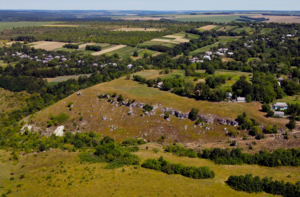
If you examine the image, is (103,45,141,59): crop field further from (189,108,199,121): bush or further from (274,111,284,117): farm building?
(274,111,284,117): farm building

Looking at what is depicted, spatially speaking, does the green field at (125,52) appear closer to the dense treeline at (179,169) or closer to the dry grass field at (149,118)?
the dry grass field at (149,118)

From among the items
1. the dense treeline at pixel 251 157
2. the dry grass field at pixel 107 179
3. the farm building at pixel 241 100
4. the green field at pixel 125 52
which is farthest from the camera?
the green field at pixel 125 52

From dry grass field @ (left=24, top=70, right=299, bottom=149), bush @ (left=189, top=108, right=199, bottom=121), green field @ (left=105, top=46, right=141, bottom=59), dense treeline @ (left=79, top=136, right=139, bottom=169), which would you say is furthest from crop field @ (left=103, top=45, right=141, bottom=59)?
dense treeline @ (left=79, top=136, right=139, bottom=169)

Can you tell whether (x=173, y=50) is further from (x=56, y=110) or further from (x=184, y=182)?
(x=184, y=182)

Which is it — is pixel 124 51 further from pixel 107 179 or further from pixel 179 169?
pixel 107 179

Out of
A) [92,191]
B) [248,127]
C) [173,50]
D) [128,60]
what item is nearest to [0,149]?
[92,191]

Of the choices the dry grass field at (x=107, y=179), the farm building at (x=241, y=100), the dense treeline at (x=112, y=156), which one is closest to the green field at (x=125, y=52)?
the farm building at (x=241, y=100)
